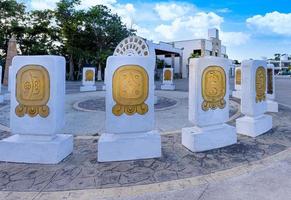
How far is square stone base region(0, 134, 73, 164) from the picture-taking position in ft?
14.1

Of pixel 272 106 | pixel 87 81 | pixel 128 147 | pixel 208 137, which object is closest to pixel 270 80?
pixel 272 106

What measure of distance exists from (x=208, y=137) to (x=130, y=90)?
173 cm

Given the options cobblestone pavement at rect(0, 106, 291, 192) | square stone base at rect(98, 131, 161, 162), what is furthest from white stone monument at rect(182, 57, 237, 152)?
square stone base at rect(98, 131, 161, 162)

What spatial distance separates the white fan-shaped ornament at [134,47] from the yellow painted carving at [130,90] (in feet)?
16.9

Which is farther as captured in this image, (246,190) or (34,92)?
(34,92)

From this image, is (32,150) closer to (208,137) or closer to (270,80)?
(208,137)

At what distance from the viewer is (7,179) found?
3.72 m

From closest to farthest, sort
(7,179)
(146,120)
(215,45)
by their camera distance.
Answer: (7,179)
(146,120)
(215,45)

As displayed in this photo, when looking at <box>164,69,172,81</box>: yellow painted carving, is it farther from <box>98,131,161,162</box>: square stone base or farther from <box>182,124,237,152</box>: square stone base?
<box>98,131,161,162</box>: square stone base

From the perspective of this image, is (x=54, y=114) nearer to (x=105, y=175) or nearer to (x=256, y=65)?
(x=105, y=175)

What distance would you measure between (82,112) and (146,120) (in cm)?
500

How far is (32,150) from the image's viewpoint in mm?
4344

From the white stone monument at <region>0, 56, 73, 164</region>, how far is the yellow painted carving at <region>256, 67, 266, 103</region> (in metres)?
4.33

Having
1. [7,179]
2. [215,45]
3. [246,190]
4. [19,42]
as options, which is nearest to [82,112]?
[7,179]
